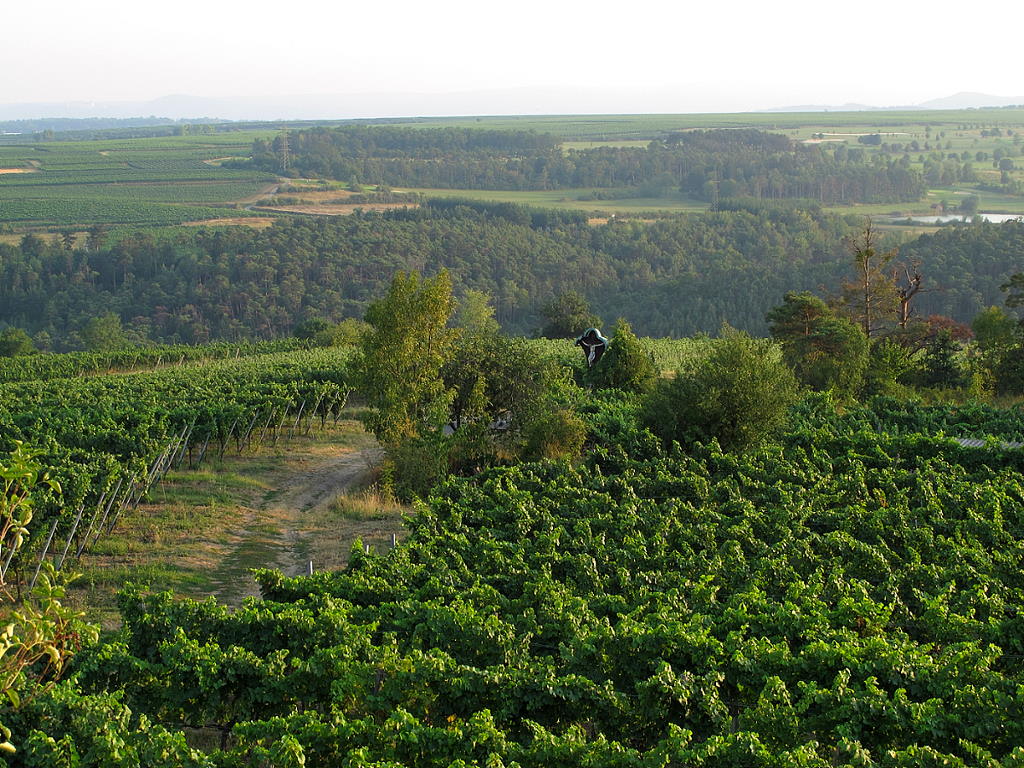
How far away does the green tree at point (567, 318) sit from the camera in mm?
51125

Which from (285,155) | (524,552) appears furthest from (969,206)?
(524,552)

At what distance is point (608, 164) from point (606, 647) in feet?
511

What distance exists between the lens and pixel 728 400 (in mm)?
19609

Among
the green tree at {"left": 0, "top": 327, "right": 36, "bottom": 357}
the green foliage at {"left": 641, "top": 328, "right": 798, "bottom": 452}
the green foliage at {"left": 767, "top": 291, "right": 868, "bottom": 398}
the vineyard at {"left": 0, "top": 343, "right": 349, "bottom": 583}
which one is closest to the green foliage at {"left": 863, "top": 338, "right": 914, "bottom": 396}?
the green foliage at {"left": 767, "top": 291, "right": 868, "bottom": 398}

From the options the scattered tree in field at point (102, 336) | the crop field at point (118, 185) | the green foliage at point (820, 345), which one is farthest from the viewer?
the crop field at point (118, 185)

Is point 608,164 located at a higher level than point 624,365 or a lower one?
higher

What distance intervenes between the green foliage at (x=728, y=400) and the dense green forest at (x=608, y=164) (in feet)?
399

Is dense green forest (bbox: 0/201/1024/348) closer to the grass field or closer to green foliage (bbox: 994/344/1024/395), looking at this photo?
the grass field

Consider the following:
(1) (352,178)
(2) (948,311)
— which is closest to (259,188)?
(1) (352,178)

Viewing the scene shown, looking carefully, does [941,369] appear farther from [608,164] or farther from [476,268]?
[608,164]

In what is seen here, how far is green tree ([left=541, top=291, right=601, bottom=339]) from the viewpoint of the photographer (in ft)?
168

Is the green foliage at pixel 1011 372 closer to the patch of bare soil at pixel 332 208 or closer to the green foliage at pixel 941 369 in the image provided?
the green foliage at pixel 941 369

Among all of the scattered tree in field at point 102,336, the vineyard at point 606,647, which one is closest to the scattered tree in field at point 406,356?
the vineyard at point 606,647

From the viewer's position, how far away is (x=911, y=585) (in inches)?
464
